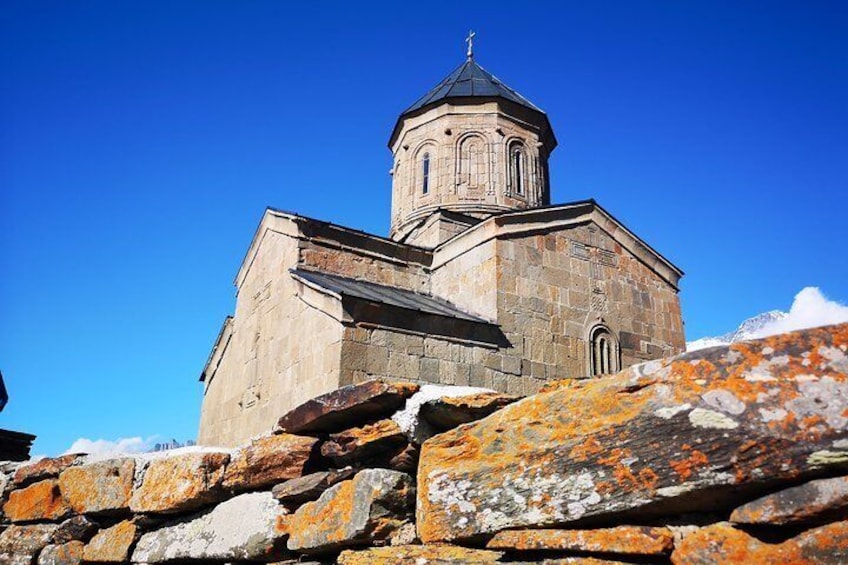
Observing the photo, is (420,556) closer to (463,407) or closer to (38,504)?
(463,407)

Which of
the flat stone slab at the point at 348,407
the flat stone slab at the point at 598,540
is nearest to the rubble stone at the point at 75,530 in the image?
the flat stone slab at the point at 348,407

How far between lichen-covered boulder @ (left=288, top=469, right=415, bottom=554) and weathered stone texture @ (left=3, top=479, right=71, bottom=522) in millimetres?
1883

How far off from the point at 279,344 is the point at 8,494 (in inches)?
199

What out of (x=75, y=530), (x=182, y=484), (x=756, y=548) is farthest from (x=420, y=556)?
(x=75, y=530)

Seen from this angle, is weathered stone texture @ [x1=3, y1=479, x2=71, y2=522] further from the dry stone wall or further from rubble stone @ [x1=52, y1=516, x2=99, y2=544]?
the dry stone wall

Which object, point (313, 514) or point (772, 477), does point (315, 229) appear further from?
point (772, 477)

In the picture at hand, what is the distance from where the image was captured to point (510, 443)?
182 centimetres

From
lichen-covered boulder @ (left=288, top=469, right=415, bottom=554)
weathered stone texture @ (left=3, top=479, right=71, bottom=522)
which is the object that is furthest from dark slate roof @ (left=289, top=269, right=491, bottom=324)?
lichen-covered boulder @ (left=288, top=469, right=415, bottom=554)

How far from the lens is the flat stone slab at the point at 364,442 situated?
2.15 metres

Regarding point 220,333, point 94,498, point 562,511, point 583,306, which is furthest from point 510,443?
point 220,333

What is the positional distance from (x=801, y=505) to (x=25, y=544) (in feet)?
11.6

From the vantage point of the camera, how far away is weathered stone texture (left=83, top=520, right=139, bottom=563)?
2951 mm

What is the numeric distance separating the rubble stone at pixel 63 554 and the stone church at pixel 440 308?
3.98 metres

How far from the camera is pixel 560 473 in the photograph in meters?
1.65
